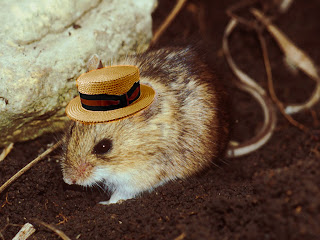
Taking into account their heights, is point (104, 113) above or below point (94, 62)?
below

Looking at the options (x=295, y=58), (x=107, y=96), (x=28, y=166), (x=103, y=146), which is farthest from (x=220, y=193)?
(x=295, y=58)

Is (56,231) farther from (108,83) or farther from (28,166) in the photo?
(108,83)

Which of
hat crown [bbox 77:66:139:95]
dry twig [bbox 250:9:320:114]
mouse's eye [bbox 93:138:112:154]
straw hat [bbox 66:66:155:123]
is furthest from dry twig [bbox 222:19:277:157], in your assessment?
hat crown [bbox 77:66:139:95]

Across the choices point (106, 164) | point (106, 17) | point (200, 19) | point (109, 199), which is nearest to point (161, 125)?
point (106, 164)

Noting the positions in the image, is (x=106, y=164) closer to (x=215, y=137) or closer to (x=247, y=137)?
(x=215, y=137)

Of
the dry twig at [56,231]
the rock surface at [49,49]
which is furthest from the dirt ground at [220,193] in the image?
the rock surface at [49,49]

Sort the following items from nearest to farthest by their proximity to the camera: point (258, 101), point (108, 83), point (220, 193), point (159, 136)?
point (108, 83) → point (220, 193) → point (159, 136) → point (258, 101)

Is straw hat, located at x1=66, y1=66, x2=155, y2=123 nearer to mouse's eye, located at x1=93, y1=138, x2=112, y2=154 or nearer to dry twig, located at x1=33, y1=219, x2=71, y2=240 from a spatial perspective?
mouse's eye, located at x1=93, y1=138, x2=112, y2=154
